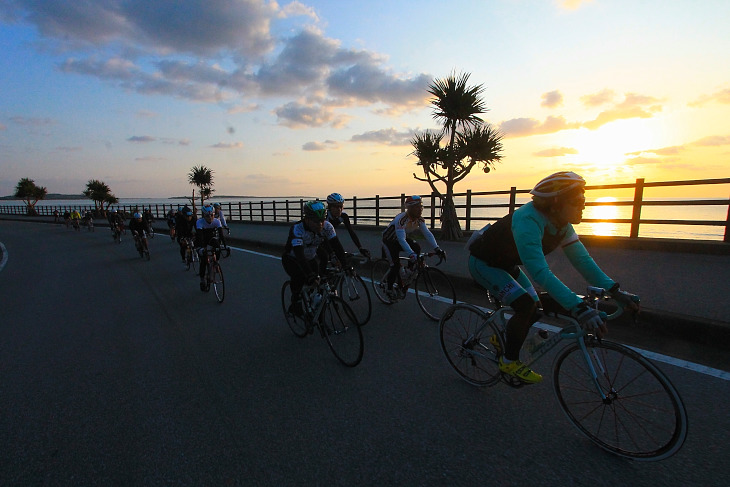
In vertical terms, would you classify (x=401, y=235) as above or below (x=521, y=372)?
above

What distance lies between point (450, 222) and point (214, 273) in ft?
29.8

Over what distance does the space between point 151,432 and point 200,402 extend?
18.2 inches

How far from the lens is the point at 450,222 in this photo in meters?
13.8

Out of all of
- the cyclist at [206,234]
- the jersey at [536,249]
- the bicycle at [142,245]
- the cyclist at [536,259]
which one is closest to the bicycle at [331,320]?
the cyclist at [536,259]

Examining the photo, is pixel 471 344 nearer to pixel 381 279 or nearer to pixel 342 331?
pixel 342 331

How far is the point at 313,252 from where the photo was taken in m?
5.10

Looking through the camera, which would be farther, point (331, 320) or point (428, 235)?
point (428, 235)

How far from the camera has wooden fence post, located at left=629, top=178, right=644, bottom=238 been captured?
982 centimetres

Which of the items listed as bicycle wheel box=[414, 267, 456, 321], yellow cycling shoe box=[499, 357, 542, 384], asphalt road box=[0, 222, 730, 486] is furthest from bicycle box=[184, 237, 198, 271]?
yellow cycling shoe box=[499, 357, 542, 384]

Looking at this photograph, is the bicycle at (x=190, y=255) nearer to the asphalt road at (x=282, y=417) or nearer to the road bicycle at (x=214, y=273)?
the road bicycle at (x=214, y=273)

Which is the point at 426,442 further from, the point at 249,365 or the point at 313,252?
the point at 313,252

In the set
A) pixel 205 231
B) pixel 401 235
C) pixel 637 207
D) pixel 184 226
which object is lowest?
pixel 184 226

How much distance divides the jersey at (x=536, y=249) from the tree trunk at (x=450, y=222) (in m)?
10.7

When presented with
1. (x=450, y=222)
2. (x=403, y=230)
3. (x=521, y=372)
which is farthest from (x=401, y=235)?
(x=450, y=222)
